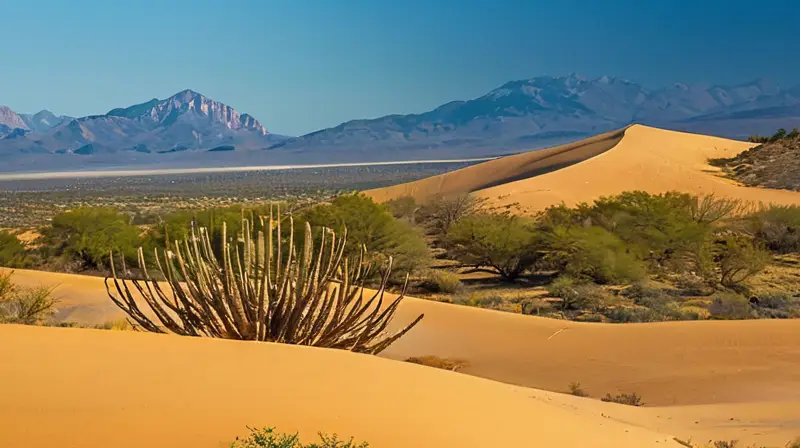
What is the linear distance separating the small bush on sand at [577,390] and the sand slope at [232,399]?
3072 mm

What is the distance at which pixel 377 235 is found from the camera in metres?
24.4

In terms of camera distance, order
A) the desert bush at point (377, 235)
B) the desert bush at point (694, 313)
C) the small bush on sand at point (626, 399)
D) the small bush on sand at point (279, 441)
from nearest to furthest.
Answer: the small bush on sand at point (279, 441), the small bush on sand at point (626, 399), the desert bush at point (694, 313), the desert bush at point (377, 235)

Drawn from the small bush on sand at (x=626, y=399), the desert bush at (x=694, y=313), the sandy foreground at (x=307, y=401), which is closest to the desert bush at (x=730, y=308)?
the desert bush at (x=694, y=313)

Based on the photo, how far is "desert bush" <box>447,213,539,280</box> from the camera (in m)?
24.0

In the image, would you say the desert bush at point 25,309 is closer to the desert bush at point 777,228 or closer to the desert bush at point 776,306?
the desert bush at point 776,306

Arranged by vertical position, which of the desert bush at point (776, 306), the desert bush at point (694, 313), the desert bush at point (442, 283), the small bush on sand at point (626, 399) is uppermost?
the small bush on sand at point (626, 399)

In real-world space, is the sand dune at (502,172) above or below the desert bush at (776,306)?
above

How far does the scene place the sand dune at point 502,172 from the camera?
5769 centimetres

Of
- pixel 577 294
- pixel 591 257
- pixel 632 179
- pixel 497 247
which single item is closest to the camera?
pixel 577 294

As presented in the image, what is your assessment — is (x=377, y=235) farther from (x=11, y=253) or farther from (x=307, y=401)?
(x=307, y=401)

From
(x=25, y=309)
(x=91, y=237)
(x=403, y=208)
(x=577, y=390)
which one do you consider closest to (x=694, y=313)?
(x=577, y=390)

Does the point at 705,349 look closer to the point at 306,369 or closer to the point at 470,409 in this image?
the point at 470,409

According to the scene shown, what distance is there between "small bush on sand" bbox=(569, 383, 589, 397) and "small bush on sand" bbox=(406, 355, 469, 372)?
1844 mm

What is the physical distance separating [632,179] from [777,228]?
1946cm
